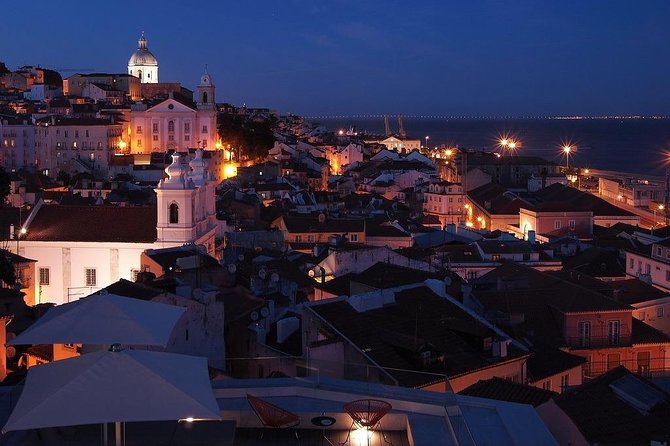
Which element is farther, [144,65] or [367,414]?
[144,65]

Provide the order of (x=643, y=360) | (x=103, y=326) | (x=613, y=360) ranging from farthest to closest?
(x=643, y=360) → (x=613, y=360) → (x=103, y=326)

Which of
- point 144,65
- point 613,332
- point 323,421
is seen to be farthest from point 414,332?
point 144,65

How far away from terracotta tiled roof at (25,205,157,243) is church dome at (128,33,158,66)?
8015cm

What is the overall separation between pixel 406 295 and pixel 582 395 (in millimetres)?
5445

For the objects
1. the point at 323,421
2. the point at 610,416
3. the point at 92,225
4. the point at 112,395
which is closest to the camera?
the point at 112,395

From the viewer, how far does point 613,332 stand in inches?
703

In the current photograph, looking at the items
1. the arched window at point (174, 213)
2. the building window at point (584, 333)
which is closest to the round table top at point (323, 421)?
the building window at point (584, 333)

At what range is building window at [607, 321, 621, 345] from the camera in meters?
17.8

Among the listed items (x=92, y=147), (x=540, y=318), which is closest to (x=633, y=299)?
(x=540, y=318)

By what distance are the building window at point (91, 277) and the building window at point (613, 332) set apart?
51.0ft

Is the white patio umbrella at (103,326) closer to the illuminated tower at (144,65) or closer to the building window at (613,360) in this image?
the building window at (613,360)

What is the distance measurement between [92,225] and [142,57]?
3238 inches

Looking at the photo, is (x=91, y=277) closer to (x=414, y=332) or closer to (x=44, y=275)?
(x=44, y=275)

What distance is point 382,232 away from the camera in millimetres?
37094
